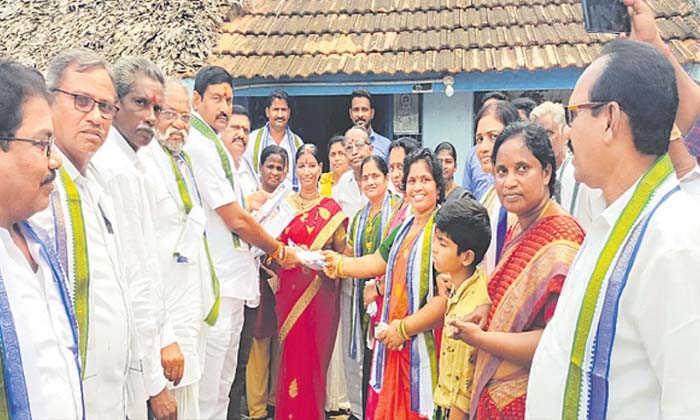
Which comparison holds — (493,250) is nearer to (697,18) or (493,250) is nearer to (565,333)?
(565,333)

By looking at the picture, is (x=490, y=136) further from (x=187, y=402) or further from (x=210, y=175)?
(x=187, y=402)

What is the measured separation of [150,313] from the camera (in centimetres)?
292

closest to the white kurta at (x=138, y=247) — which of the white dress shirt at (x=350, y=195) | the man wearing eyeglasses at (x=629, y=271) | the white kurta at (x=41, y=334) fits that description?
the white kurta at (x=41, y=334)

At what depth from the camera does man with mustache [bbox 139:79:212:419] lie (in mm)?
3533

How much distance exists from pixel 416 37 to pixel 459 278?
6.19 m

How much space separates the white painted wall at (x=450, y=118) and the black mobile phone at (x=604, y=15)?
246 inches

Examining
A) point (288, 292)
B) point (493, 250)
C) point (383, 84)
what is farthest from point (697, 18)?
point (493, 250)

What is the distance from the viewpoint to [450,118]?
883 centimetres

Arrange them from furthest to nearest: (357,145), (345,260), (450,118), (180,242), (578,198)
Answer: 1. (450,118)
2. (357,145)
3. (345,260)
4. (180,242)
5. (578,198)

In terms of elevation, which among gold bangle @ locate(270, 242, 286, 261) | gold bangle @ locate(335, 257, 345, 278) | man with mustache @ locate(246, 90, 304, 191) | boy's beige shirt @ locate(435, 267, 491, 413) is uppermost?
man with mustache @ locate(246, 90, 304, 191)

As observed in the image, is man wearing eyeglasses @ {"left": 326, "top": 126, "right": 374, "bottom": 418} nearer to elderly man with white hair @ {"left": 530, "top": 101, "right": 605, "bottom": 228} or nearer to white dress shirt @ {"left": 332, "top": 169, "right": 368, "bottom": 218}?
white dress shirt @ {"left": 332, "top": 169, "right": 368, "bottom": 218}

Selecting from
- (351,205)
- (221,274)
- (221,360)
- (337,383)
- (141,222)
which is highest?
(351,205)

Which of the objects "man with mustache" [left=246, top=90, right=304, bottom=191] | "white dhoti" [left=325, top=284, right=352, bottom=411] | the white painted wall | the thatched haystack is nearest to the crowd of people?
"white dhoti" [left=325, top=284, right=352, bottom=411]

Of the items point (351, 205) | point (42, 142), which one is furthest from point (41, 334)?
point (351, 205)
